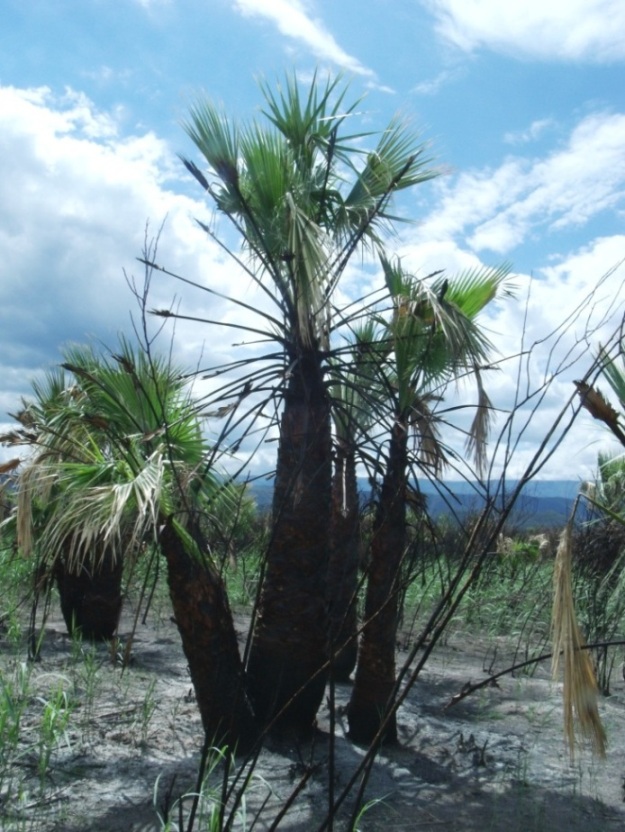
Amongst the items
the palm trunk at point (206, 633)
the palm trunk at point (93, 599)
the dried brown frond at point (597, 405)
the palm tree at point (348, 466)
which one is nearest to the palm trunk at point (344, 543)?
the palm tree at point (348, 466)

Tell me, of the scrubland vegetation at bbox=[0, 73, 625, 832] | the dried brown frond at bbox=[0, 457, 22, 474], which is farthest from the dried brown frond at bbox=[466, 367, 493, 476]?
the dried brown frond at bbox=[0, 457, 22, 474]

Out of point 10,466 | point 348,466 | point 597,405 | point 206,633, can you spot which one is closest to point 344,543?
point 348,466

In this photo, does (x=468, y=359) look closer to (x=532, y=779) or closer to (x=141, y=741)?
(x=532, y=779)

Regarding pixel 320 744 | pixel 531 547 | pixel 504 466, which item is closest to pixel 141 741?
pixel 320 744

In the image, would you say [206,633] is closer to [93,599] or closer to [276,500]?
[276,500]

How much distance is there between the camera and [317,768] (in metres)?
3.41

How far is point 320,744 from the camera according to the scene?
18.6 feet

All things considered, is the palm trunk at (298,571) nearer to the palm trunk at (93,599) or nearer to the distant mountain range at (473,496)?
the distant mountain range at (473,496)

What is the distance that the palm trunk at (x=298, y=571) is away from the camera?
5.43m

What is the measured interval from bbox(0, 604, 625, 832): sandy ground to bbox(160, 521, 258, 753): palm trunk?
34 cm

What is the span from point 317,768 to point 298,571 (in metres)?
2.08

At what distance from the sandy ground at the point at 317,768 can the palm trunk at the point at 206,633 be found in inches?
13.5

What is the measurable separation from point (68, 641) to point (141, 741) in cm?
357

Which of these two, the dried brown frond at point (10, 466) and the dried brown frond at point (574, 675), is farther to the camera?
the dried brown frond at point (10, 466)
